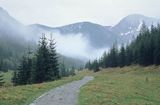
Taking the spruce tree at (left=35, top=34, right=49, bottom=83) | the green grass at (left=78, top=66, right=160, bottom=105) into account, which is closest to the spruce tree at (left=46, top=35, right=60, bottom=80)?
the spruce tree at (left=35, top=34, right=49, bottom=83)

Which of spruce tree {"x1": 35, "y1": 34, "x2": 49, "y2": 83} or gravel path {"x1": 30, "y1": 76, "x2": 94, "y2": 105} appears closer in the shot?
gravel path {"x1": 30, "y1": 76, "x2": 94, "y2": 105}

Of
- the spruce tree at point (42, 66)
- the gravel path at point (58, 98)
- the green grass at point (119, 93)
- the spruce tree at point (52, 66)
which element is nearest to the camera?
the gravel path at point (58, 98)

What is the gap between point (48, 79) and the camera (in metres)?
78.4

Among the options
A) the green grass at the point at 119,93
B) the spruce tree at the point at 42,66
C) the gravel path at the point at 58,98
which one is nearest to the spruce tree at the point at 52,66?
the spruce tree at the point at 42,66

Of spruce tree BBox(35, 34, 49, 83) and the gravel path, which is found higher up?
spruce tree BBox(35, 34, 49, 83)

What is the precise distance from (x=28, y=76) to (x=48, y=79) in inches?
573

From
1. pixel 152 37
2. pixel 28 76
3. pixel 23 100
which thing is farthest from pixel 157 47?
pixel 23 100

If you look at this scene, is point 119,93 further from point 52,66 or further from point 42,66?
point 52,66

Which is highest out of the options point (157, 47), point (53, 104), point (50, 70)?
point (157, 47)

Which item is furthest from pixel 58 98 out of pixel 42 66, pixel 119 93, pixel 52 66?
pixel 52 66

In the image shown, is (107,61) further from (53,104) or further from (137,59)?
(53,104)

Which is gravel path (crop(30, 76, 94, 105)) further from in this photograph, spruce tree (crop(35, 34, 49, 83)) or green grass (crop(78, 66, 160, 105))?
spruce tree (crop(35, 34, 49, 83))

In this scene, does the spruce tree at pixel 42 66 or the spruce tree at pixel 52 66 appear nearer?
the spruce tree at pixel 42 66

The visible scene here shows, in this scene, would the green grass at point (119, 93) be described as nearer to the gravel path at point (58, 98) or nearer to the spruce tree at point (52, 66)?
the gravel path at point (58, 98)
